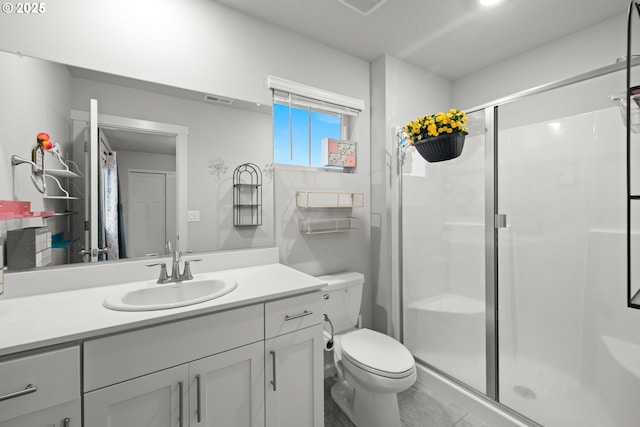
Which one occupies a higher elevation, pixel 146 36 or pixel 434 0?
pixel 434 0

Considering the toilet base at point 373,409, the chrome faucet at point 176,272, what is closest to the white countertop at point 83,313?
the chrome faucet at point 176,272

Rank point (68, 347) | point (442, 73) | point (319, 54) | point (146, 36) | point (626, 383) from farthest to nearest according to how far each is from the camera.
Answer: point (442, 73), point (319, 54), point (146, 36), point (626, 383), point (68, 347)

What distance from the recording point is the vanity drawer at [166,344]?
2.93 feet

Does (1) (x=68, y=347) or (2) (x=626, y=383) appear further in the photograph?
(2) (x=626, y=383)

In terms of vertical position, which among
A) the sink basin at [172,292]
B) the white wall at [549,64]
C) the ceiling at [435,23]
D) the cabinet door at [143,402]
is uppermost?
the ceiling at [435,23]

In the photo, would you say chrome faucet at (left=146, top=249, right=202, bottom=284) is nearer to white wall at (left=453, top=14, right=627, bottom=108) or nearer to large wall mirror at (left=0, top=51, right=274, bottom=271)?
large wall mirror at (left=0, top=51, right=274, bottom=271)

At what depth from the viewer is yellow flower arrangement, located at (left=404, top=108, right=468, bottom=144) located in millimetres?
1552

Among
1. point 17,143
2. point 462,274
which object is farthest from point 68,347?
point 462,274

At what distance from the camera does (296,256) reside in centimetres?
197

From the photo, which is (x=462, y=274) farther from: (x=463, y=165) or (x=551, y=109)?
(x=551, y=109)

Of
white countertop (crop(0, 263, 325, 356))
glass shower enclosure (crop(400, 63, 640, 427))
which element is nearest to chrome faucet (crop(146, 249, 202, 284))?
white countertop (crop(0, 263, 325, 356))

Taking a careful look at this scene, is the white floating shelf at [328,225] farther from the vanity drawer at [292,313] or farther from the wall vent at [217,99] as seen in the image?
the wall vent at [217,99]

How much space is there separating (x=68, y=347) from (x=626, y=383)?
2.30 m

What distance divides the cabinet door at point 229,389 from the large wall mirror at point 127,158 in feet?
2.26
